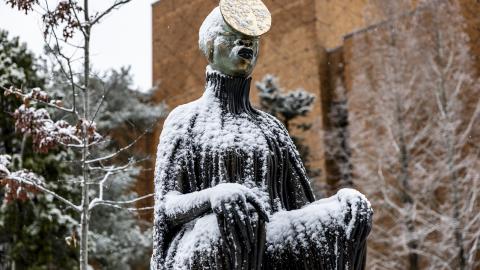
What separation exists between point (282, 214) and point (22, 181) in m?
6.82

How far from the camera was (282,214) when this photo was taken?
11.4 feet

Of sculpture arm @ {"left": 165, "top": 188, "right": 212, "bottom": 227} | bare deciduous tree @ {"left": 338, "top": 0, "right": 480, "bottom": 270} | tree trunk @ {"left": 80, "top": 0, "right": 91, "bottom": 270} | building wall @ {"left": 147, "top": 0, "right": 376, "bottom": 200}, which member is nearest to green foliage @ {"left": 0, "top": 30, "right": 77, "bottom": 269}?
tree trunk @ {"left": 80, "top": 0, "right": 91, "bottom": 270}

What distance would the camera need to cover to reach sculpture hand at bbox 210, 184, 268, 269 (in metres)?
3.05

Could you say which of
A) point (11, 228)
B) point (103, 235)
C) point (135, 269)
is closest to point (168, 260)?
point (11, 228)

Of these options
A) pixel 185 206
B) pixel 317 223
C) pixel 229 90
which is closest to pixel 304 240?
pixel 317 223

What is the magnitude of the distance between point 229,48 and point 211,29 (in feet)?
0.52

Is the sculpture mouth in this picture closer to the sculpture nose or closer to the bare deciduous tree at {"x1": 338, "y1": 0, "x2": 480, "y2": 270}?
the sculpture nose

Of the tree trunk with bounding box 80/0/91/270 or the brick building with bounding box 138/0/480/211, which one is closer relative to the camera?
the tree trunk with bounding box 80/0/91/270

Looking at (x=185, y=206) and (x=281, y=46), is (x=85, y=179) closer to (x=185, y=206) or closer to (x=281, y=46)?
(x=185, y=206)

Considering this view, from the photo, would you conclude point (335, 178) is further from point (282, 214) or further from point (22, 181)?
point (282, 214)

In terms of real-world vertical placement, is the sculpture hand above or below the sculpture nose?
below

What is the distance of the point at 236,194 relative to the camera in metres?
3.08

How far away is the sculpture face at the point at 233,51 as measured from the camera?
147 inches

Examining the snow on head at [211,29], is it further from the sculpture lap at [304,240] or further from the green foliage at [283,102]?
the green foliage at [283,102]
